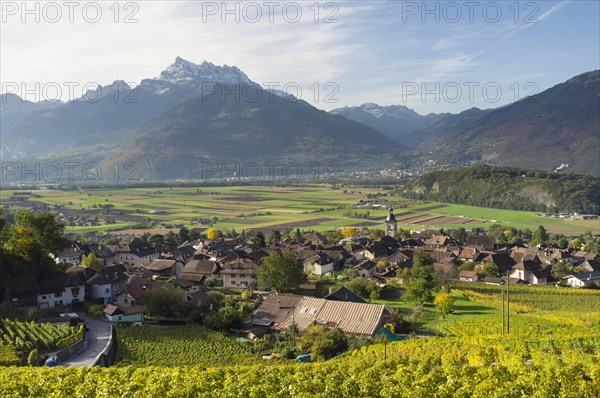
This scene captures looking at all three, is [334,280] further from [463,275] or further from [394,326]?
[394,326]

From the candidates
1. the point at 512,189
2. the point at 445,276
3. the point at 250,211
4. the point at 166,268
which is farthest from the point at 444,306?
the point at 512,189

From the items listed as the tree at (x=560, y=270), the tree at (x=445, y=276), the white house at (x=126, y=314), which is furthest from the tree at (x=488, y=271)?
the white house at (x=126, y=314)

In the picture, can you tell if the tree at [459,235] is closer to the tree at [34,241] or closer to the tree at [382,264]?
the tree at [382,264]

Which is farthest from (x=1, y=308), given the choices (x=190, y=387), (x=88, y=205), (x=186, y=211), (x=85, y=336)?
(x=88, y=205)

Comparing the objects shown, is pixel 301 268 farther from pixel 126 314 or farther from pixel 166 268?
pixel 126 314

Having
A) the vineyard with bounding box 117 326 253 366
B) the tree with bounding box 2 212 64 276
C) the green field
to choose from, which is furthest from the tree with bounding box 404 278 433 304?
the tree with bounding box 2 212 64 276

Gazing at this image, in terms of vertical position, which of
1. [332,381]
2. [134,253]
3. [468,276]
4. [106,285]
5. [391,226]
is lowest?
[468,276]

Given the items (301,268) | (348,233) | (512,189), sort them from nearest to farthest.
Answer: (301,268), (348,233), (512,189)
